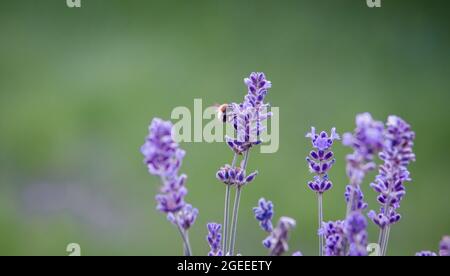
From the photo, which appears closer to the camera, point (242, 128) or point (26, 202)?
point (242, 128)

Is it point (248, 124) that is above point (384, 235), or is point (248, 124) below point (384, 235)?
above

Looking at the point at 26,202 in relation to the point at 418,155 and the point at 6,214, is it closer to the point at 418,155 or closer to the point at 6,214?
the point at 6,214

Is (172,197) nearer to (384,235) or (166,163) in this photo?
(166,163)

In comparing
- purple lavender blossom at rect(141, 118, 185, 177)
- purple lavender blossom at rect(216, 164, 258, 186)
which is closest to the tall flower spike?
purple lavender blossom at rect(216, 164, 258, 186)

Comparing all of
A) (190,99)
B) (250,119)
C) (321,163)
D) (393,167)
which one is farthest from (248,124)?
(190,99)

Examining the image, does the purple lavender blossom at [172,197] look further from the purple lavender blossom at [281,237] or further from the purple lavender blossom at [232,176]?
the purple lavender blossom at [232,176]

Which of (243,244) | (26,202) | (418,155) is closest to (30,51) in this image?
(26,202)
